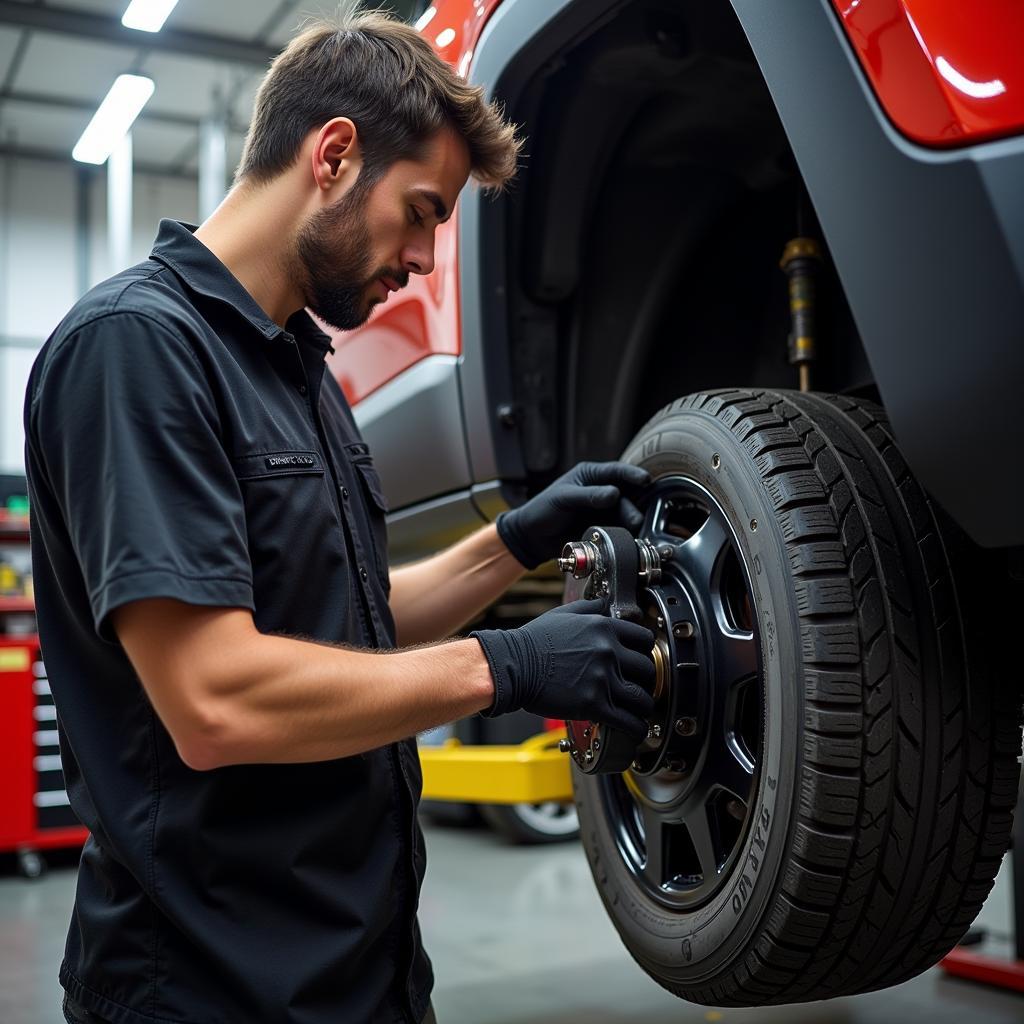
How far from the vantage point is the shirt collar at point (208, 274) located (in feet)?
3.76

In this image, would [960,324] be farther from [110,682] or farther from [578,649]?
[110,682]

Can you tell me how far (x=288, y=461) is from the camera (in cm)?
111

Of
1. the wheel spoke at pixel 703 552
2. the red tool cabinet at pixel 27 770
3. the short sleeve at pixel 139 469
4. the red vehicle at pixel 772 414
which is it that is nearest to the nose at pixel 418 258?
the red vehicle at pixel 772 414

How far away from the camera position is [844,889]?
0.95 m

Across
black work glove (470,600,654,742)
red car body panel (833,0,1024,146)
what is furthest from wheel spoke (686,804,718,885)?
red car body panel (833,0,1024,146)

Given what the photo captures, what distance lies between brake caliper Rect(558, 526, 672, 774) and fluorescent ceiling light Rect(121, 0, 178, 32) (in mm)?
5248

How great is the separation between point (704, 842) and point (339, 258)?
→ 71 centimetres

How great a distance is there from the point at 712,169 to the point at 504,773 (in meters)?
1.13

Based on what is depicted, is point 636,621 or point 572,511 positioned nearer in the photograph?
point 636,621

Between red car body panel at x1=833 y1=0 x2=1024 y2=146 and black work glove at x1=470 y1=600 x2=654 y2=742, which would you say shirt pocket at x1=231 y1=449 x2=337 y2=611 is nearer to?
black work glove at x1=470 y1=600 x2=654 y2=742

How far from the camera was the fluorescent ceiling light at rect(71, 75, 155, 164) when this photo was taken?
6414 mm

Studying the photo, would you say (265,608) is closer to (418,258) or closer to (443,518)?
(418,258)

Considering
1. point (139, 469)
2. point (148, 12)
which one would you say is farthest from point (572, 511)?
point (148, 12)

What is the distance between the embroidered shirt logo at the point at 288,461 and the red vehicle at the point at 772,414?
0.37 metres
